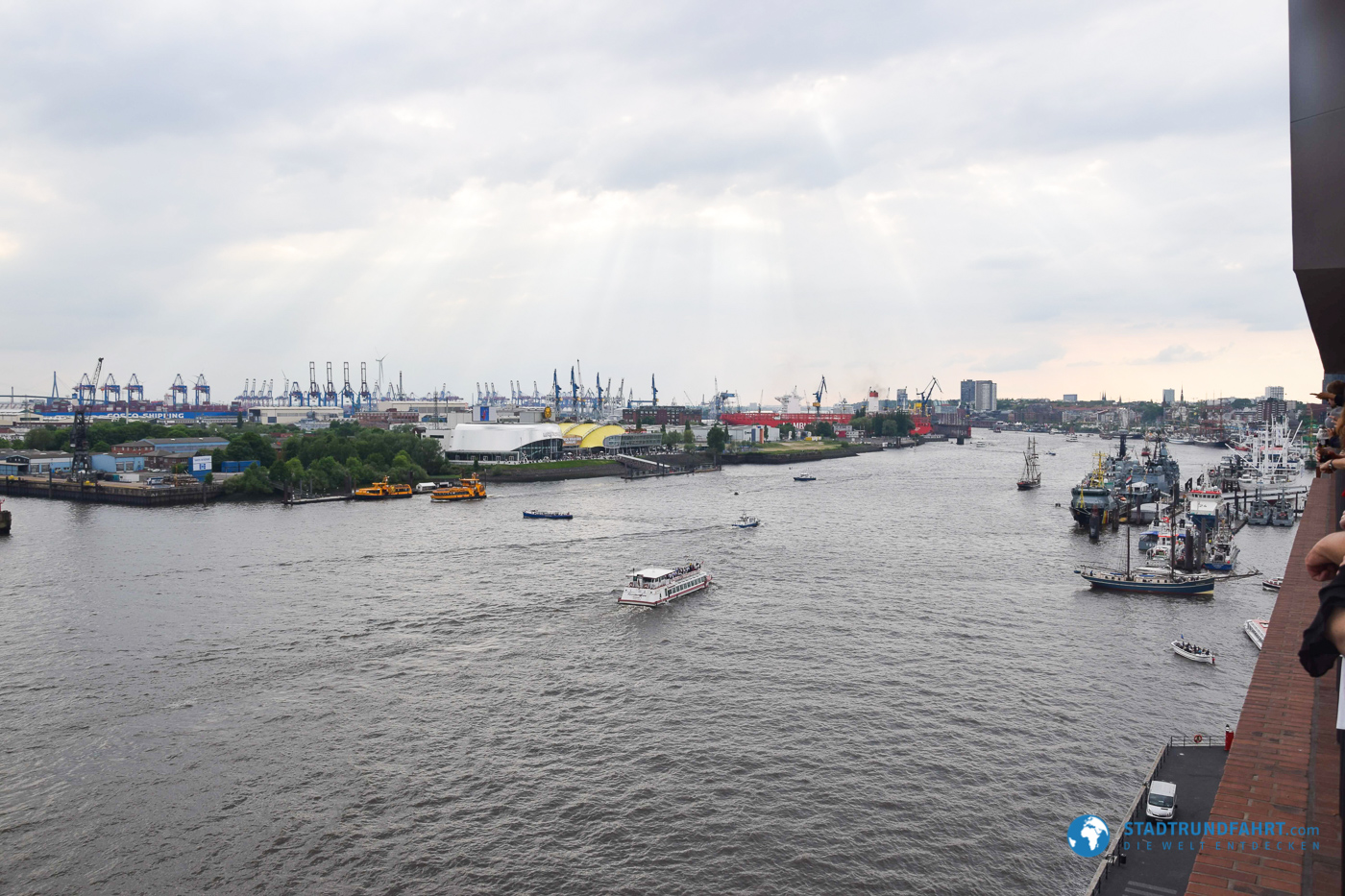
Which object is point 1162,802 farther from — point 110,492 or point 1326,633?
point 110,492

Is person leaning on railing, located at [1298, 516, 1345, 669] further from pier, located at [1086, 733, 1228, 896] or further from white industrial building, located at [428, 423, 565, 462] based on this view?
white industrial building, located at [428, 423, 565, 462]

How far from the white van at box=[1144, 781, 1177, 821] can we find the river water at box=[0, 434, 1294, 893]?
1.50 feet

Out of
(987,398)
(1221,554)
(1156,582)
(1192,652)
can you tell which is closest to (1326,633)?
(1192,652)

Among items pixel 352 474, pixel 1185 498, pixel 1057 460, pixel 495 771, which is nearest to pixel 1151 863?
pixel 495 771

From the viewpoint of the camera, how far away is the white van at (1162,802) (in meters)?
4.56

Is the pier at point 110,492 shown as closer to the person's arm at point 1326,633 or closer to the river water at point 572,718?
the river water at point 572,718

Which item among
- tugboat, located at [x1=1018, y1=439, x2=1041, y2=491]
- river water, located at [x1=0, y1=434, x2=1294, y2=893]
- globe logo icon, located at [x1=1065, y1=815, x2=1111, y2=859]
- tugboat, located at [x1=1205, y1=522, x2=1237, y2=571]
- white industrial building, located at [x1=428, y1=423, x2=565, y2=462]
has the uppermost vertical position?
white industrial building, located at [x1=428, y1=423, x2=565, y2=462]

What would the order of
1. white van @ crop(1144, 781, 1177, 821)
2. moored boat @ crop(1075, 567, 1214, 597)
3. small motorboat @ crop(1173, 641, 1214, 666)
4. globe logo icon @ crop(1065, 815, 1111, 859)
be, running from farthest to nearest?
1. moored boat @ crop(1075, 567, 1214, 597)
2. small motorboat @ crop(1173, 641, 1214, 666)
3. globe logo icon @ crop(1065, 815, 1111, 859)
4. white van @ crop(1144, 781, 1177, 821)

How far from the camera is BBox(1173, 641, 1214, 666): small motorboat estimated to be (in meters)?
7.74

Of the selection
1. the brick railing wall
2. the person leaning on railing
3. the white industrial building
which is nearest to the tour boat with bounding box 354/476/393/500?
the white industrial building

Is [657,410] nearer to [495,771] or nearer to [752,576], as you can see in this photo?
[752,576]

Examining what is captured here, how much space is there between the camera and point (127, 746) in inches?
237

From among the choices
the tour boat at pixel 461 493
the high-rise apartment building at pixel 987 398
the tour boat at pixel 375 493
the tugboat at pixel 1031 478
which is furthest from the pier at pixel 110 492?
the high-rise apartment building at pixel 987 398

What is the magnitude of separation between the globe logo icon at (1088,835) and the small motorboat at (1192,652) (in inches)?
142
